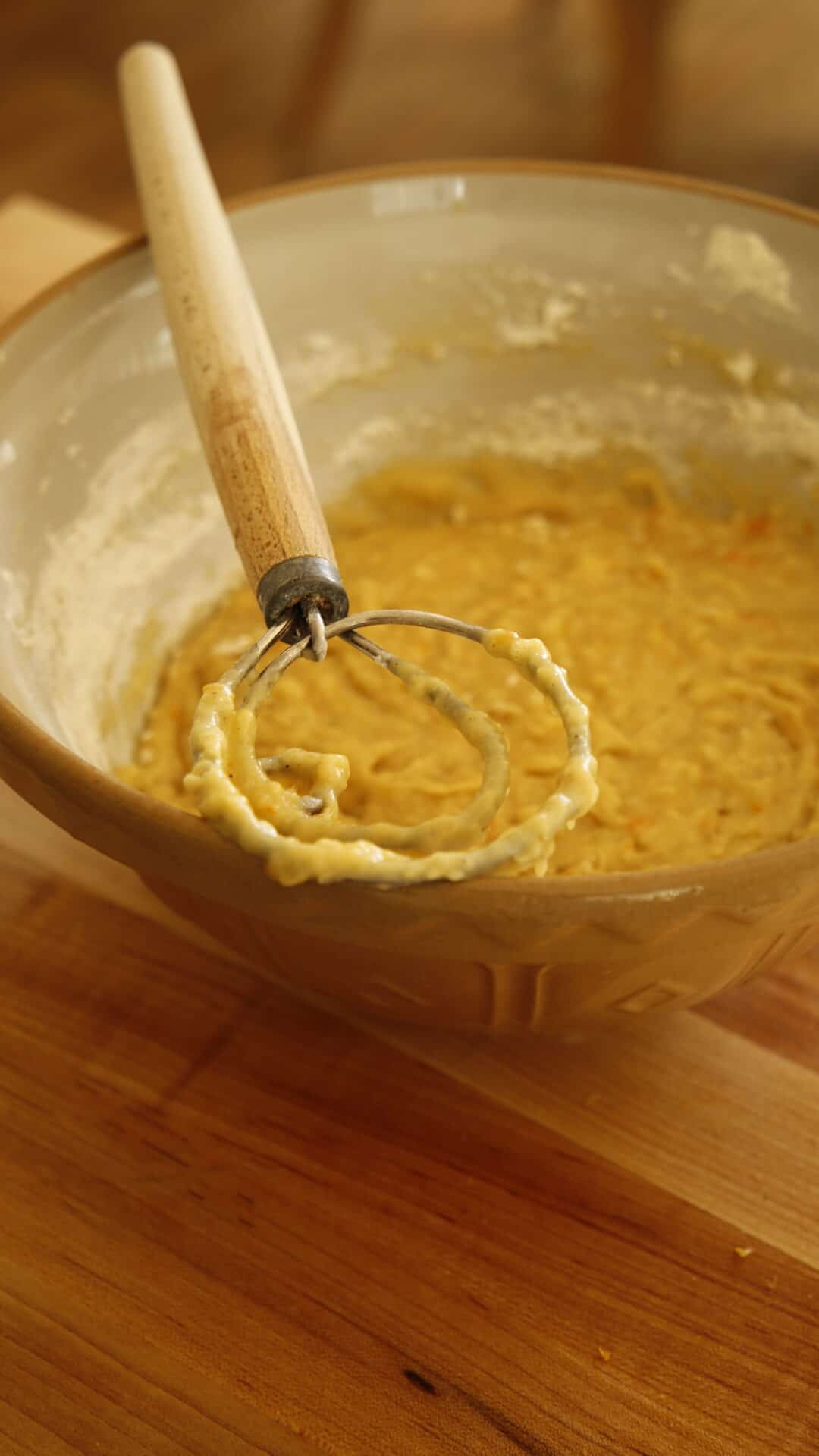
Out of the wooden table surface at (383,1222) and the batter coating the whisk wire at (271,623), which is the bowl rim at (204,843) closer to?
the batter coating the whisk wire at (271,623)

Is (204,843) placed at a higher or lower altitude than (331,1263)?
higher

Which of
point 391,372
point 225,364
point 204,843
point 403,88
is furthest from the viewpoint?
point 403,88

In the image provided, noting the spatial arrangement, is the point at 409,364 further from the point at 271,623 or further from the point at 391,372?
the point at 271,623

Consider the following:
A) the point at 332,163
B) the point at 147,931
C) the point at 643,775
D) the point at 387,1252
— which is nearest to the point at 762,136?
the point at 332,163

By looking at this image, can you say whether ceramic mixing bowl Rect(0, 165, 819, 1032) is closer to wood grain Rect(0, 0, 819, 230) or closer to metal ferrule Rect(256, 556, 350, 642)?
metal ferrule Rect(256, 556, 350, 642)

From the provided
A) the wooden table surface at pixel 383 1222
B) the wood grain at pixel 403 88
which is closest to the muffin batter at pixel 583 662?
the wooden table surface at pixel 383 1222

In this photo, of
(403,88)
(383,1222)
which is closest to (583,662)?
(383,1222)

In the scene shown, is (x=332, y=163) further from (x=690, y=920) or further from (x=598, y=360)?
(x=690, y=920)
